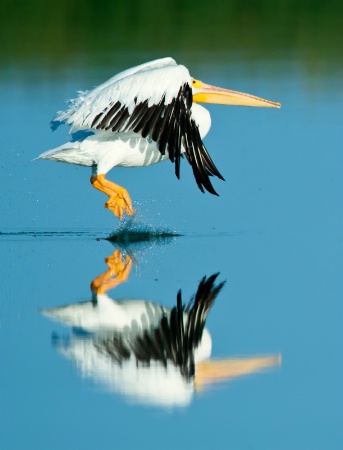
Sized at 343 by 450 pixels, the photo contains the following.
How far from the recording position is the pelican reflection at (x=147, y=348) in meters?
4.93

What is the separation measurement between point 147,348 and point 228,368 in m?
0.41

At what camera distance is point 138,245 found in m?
7.70

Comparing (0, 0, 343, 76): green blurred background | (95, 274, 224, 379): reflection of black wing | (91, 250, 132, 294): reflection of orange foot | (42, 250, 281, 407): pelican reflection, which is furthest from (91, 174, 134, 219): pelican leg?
(0, 0, 343, 76): green blurred background

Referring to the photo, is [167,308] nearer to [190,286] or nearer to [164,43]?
[190,286]

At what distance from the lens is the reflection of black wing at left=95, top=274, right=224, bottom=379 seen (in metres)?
5.23

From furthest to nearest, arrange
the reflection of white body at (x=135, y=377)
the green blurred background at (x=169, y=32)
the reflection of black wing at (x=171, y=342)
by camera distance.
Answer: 1. the green blurred background at (x=169, y=32)
2. the reflection of black wing at (x=171, y=342)
3. the reflection of white body at (x=135, y=377)

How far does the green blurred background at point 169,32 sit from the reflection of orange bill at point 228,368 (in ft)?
33.1

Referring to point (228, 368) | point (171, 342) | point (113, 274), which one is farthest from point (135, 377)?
point (113, 274)

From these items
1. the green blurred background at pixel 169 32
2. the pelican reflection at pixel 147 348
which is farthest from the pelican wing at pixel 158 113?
the green blurred background at pixel 169 32

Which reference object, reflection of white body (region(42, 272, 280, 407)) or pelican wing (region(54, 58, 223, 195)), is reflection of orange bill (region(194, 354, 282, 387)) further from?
pelican wing (region(54, 58, 223, 195))

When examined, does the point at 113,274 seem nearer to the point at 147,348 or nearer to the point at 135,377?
the point at 147,348

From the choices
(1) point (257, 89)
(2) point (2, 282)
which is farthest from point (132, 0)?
(2) point (2, 282)

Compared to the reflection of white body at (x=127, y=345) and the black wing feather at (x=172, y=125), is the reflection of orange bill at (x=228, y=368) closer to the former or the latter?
the reflection of white body at (x=127, y=345)

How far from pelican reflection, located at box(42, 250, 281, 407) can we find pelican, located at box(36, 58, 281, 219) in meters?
1.44
